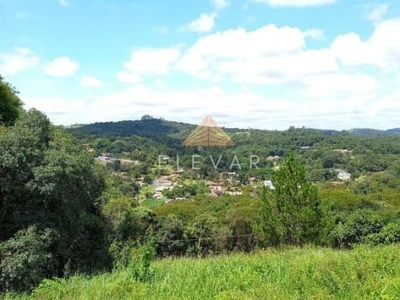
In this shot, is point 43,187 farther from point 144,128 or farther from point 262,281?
point 144,128

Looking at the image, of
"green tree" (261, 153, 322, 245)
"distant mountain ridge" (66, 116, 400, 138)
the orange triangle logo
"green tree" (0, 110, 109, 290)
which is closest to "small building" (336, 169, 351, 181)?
"distant mountain ridge" (66, 116, 400, 138)

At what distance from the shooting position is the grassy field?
3842mm

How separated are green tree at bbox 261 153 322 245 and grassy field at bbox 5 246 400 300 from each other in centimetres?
1054

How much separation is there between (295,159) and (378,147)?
294ft

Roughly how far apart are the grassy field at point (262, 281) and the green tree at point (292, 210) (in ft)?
34.6

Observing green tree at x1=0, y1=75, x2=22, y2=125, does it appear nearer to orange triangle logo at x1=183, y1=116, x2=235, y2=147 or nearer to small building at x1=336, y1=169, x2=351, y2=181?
orange triangle logo at x1=183, y1=116, x2=235, y2=147

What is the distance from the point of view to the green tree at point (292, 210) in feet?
52.4

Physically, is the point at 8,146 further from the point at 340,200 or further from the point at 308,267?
the point at 340,200

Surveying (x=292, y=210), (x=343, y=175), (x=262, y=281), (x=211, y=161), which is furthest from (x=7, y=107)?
(x=343, y=175)

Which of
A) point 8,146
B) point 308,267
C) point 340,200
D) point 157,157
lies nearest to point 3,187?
point 8,146

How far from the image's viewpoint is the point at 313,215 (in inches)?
636

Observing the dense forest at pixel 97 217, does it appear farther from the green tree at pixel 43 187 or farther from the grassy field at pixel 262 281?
the grassy field at pixel 262 281

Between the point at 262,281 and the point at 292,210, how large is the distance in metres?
12.2

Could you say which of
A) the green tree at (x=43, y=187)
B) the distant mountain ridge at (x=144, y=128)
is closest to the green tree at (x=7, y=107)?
the green tree at (x=43, y=187)
